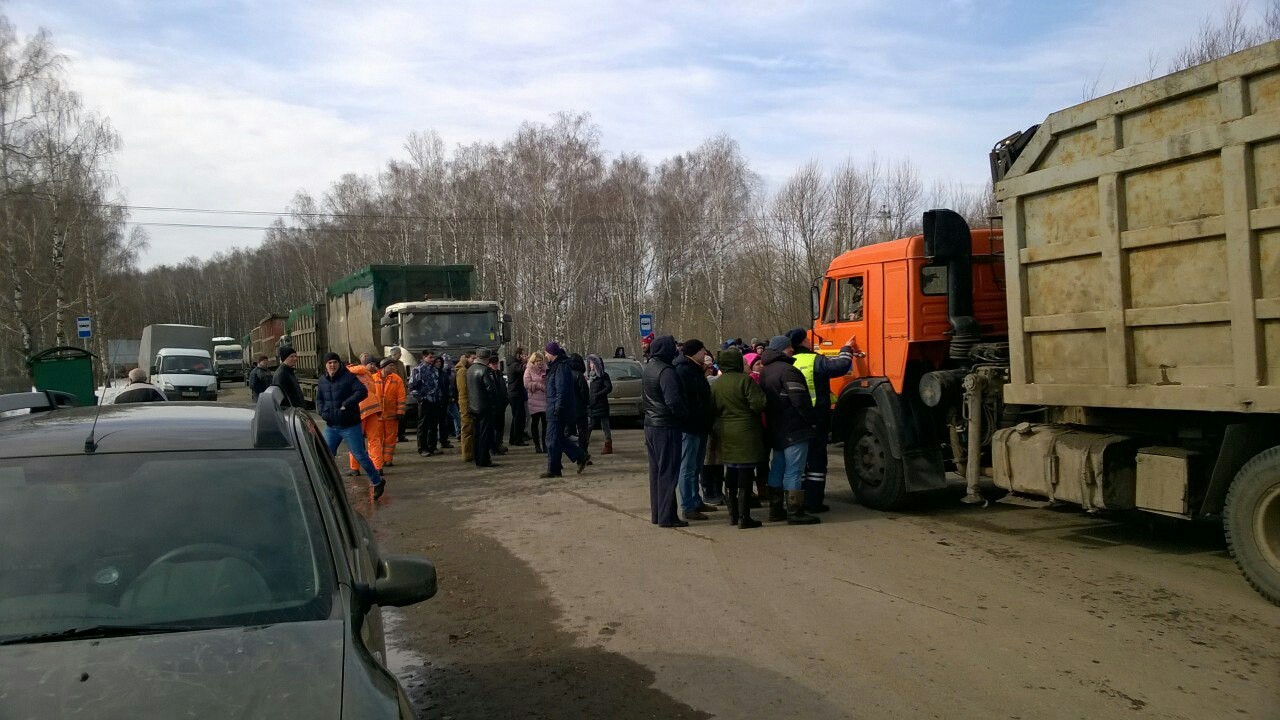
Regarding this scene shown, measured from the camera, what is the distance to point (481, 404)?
13930 mm

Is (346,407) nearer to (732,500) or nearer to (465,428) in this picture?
(465,428)

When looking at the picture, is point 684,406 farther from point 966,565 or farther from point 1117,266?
point 1117,266

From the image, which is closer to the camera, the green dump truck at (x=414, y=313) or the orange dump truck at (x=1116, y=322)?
the orange dump truck at (x=1116, y=322)

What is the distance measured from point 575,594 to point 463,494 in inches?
206

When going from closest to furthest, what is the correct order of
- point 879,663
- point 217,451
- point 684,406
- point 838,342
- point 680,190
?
1. point 217,451
2. point 879,663
3. point 684,406
4. point 838,342
5. point 680,190

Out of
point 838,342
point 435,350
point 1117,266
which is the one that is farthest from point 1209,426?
point 435,350

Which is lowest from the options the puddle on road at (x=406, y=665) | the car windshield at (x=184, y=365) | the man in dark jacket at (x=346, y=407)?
the puddle on road at (x=406, y=665)

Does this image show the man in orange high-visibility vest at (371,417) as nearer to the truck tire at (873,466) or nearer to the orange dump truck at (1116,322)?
the truck tire at (873,466)

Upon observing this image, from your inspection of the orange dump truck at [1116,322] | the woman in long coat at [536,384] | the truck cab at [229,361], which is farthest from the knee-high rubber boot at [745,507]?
the truck cab at [229,361]

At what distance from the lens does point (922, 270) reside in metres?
9.31

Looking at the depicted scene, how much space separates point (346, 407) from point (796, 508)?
5.58 meters

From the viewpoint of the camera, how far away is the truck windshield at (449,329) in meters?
19.8

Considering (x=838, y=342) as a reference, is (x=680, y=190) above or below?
above

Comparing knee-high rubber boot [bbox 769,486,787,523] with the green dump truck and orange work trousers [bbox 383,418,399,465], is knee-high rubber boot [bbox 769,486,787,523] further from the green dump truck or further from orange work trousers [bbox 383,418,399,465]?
the green dump truck
